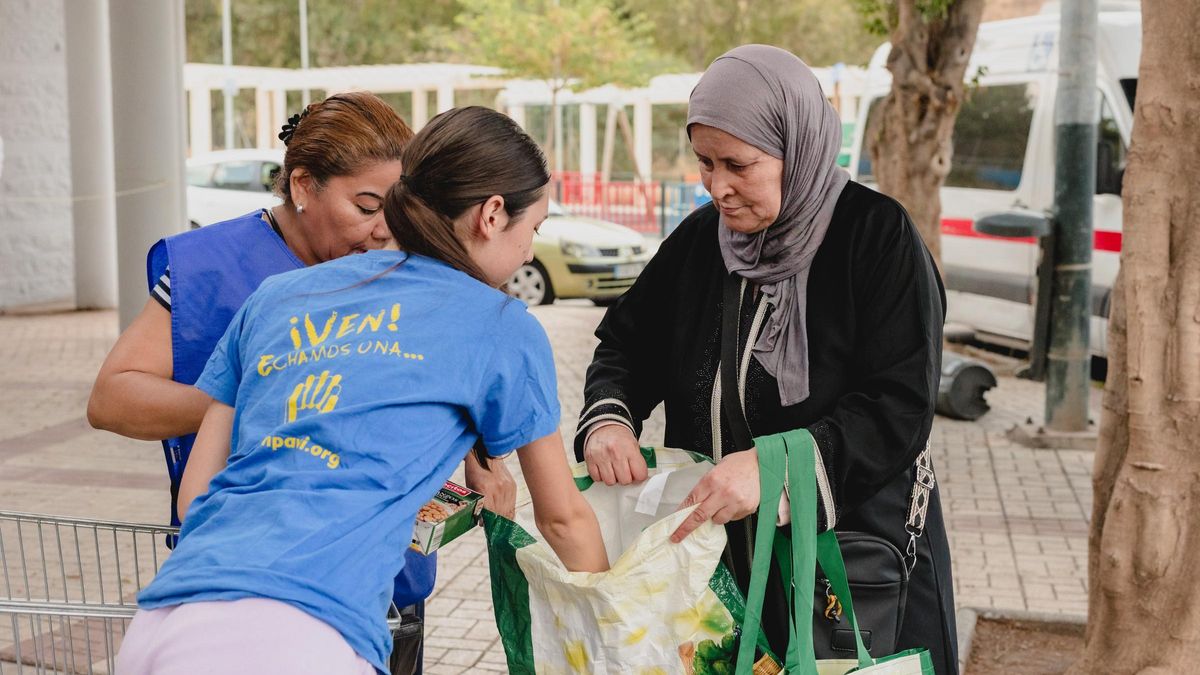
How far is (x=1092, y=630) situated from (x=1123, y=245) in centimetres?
107

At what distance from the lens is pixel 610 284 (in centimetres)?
1475

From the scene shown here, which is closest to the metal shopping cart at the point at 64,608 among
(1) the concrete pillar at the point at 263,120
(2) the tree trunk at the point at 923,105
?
(2) the tree trunk at the point at 923,105

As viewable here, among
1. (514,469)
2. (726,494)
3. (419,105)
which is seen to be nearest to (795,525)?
(726,494)

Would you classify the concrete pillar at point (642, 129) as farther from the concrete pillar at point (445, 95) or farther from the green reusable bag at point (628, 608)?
the green reusable bag at point (628, 608)

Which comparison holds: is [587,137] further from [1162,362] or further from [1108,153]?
[1162,362]

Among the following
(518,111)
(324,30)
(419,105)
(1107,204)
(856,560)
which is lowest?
(856,560)

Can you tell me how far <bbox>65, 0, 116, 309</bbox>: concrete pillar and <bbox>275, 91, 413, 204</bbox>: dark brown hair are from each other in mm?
11713

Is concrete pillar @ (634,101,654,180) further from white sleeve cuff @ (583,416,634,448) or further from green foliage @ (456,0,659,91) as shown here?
white sleeve cuff @ (583,416,634,448)

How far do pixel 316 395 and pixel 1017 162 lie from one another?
10204mm

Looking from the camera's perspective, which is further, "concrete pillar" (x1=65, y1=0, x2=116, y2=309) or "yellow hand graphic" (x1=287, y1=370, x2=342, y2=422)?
"concrete pillar" (x1=65, y1=0, x2=116, y2=309)

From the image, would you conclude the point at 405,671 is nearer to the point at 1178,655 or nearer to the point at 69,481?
the point at 1178,655

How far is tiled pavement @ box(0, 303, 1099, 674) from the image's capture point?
17.3 feet

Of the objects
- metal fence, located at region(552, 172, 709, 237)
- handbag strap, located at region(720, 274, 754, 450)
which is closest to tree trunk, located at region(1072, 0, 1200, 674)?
handbag strap, located at region(720, 274, 754, 450)

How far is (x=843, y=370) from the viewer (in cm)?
247
